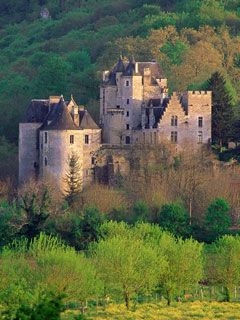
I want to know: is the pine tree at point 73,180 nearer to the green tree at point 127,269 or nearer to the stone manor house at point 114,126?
the stone manor house at point 114,126

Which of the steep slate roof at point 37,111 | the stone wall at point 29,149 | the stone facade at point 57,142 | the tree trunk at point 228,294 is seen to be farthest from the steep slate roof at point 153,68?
the tree trunk at point 228,294

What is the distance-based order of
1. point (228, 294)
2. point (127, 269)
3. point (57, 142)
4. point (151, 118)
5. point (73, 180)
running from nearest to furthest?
point (127, 269) < point (228, 294) < point (73, 180) < point (57, 142) < point (151, 118)

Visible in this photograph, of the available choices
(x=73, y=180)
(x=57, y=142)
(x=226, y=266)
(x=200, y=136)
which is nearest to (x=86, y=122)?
(x=57, y=142)

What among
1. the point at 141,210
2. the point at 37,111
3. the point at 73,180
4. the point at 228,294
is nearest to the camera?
the point at 228,294

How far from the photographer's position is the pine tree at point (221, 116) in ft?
335

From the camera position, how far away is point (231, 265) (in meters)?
86.1

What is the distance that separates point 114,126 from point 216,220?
7.89 meters

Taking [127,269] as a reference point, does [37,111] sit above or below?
above

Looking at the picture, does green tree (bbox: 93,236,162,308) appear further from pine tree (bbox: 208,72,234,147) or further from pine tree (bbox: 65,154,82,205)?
pine tree (bbox: 208,72,234,147)

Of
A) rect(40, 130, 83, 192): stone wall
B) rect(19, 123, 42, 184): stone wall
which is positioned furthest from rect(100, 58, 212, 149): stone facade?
rect(19, 123, 42, 184): stone wall

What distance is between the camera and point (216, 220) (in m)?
95.8

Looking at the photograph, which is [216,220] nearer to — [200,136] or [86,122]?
[200,136]

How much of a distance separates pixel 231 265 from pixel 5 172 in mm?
23023

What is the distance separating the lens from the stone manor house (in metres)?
98.9
